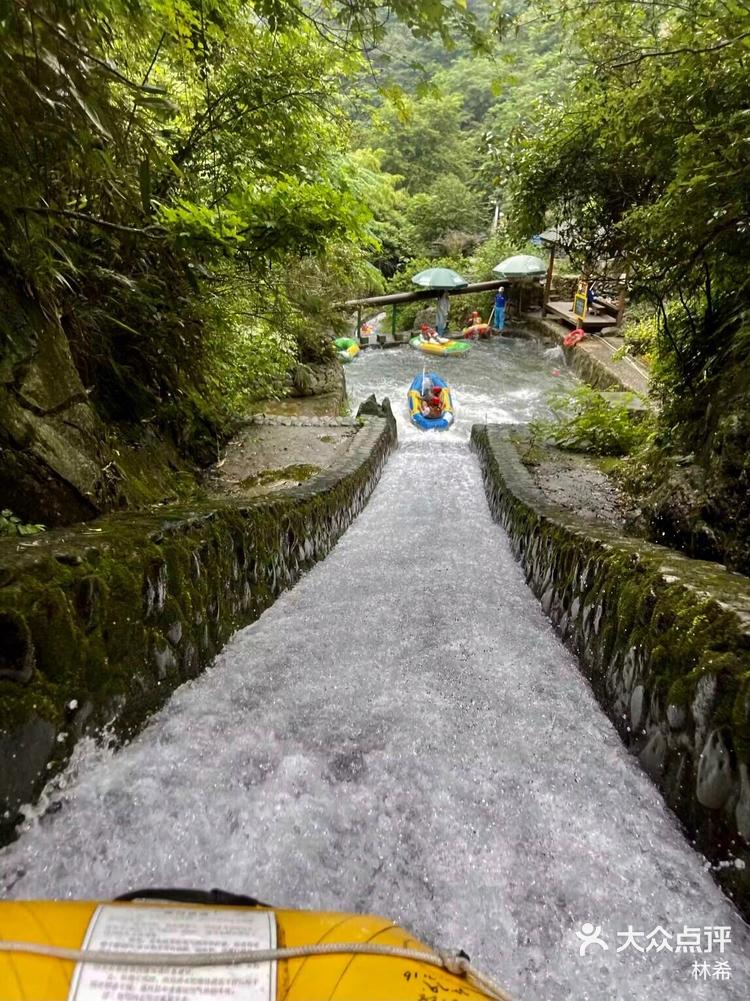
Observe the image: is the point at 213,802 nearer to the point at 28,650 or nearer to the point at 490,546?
the point at 28,650

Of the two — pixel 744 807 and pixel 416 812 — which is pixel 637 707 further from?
pixel 416 812

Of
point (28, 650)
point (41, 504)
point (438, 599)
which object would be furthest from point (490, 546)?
point (28, 650)

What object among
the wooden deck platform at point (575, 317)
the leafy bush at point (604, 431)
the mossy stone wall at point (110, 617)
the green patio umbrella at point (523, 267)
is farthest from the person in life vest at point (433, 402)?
the green patio umbrella at point (523, 267)

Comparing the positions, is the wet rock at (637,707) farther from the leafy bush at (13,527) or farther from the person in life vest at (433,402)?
the person in life vest at (433,402)

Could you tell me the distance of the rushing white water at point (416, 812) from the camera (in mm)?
1875

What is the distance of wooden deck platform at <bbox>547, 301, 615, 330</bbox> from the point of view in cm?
1895

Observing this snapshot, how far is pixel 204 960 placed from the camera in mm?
1248

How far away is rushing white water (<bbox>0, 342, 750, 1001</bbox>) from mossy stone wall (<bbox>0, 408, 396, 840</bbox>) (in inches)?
6.4

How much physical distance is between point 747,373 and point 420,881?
3.99 m

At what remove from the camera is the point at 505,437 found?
29.7 feet

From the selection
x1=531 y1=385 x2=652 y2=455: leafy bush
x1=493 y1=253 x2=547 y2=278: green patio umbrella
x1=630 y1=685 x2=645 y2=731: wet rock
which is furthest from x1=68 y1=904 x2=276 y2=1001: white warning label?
x1=493 y1=253 x2=547 y2=278: green patio umbrella

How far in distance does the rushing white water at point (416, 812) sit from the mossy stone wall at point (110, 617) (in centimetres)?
16

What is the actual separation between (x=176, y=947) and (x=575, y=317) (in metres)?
21.5

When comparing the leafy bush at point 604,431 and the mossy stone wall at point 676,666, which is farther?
the leafy bush at point 604,431
